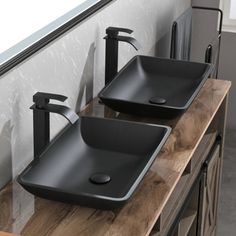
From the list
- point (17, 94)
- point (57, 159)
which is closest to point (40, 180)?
point (57, 159)

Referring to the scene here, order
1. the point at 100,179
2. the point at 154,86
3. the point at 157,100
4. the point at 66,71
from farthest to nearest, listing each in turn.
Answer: the point at 154,86 → the point at 157,100 → the point at 66,71 → the point at 100,179

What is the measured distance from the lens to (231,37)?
4.62 m

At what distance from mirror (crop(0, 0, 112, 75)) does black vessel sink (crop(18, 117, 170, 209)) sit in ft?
1.06

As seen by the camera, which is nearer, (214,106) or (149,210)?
(149,210)

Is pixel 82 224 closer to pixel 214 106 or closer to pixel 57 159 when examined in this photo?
pixel 57 159

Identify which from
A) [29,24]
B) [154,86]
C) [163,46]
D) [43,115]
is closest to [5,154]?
[43,115]

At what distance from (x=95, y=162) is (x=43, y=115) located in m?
0.32

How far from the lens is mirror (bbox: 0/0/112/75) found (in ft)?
7.37

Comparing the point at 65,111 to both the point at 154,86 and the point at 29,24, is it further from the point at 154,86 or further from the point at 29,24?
the point at 154,86

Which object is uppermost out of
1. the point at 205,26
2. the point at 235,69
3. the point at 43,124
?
the point at 43,124

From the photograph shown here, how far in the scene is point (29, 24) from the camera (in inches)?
94.0

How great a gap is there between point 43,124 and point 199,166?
2.97 ft

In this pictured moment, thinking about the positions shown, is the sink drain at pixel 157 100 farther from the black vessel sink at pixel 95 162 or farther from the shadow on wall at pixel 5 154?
the shadow on wall at pixel 5 154

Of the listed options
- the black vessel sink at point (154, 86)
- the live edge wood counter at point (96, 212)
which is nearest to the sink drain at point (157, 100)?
the black vessel sink at point (154, 86)
